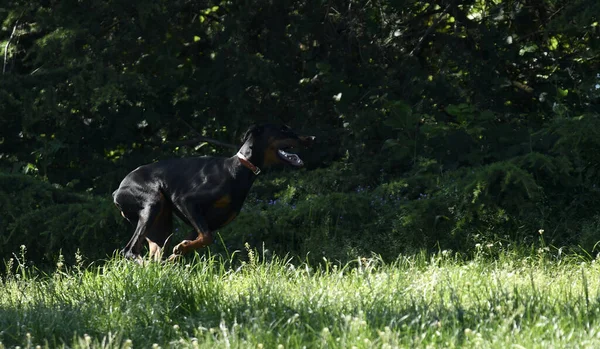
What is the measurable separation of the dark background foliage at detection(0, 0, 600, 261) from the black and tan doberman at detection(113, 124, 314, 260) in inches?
92.5

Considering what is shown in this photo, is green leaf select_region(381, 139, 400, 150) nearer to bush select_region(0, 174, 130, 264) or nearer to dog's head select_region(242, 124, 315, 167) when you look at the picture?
bush select_region(0, 174, 130, 264)

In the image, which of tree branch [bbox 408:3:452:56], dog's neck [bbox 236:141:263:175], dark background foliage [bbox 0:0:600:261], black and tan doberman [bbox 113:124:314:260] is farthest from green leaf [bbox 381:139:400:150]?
dog's neck [bbox 236:141:263:175]

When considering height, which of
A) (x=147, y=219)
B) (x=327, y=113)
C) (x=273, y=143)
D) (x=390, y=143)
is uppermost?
(x=327, y=113)

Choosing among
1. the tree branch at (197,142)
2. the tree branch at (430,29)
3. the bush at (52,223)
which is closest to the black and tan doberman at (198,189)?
the bush at (52,223)

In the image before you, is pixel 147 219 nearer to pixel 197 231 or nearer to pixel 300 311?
pixel 197 231

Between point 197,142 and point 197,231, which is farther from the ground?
point 197,142

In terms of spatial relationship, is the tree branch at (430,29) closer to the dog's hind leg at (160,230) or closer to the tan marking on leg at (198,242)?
the dog's hind leg at (160,230)

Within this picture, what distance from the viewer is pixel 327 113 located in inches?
509

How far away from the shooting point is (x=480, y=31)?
480 inches

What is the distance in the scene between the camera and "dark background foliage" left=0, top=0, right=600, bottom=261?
10.5m

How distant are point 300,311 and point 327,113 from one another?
6909 mm

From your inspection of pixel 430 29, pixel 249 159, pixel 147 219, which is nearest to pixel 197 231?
pixel 147 219

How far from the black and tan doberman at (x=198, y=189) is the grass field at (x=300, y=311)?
60 centimetres

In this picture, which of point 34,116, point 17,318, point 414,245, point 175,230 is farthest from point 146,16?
point 17,318
